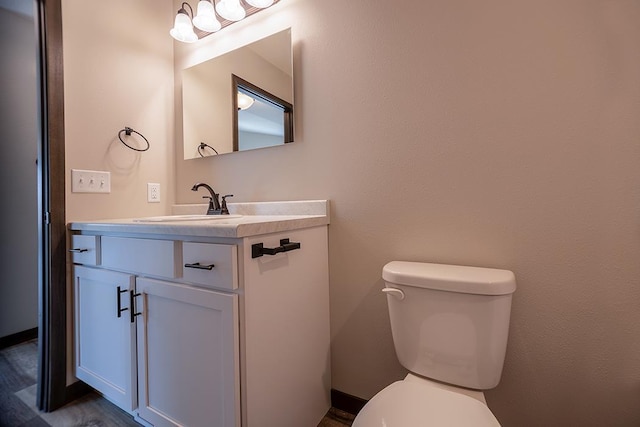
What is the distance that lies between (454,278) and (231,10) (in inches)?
65.7

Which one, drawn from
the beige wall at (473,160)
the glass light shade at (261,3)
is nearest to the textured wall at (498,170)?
the beige wall at (473,160)

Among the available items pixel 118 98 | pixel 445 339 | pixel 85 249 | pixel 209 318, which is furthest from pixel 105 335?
pixel 445 339

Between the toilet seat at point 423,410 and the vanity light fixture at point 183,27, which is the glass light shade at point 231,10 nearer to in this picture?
the vanity light fixture at point 183,27

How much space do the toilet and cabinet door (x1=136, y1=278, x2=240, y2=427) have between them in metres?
0.42

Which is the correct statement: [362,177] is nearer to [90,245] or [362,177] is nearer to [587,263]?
[587,263]

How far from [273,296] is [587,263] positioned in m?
1.02

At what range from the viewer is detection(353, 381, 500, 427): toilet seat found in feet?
2.12

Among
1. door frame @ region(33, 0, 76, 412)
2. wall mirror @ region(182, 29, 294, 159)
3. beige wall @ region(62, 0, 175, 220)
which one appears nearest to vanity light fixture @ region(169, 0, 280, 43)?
wall mirror @ region(182, 29, 294, 159)

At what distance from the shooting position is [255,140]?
1.44m

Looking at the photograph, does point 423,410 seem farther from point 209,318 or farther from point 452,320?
point 209,318

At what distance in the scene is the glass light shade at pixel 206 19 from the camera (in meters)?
1.48

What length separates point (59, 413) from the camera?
4.07 ft

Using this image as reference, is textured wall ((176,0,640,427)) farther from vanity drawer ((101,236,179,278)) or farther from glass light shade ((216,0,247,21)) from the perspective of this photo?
vanity drawer ((101,236,179,278))

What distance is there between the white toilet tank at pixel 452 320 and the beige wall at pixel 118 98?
1539mm
